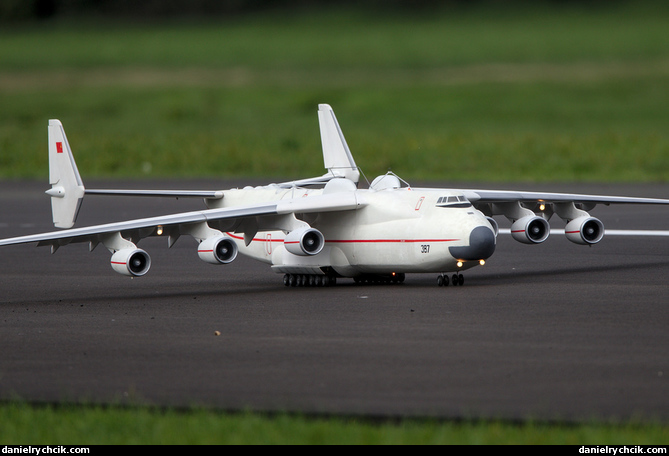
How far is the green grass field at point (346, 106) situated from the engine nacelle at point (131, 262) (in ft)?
32.2

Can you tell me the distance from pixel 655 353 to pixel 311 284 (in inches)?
424

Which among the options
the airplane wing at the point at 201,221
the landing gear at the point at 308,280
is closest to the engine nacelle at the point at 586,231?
the airplane wing at the point at 201,221

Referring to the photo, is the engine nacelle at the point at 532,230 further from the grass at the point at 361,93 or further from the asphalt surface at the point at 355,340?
the grass at the point at 361,93

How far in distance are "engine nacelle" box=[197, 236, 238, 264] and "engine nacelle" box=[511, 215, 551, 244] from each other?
283 inches

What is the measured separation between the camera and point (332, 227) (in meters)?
25.8

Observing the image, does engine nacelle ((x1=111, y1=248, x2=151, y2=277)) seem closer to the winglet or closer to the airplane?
the airplane

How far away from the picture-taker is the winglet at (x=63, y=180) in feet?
89.0

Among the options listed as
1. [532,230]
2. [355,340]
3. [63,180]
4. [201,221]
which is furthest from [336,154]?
[355,340]

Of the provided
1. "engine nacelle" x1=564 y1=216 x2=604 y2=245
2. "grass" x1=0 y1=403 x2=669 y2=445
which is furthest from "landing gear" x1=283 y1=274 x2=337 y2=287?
"grass" x1=0 y1=403 x2=669 y2=445

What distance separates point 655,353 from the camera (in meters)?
16.6

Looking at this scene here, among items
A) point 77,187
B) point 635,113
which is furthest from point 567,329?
point 635,113

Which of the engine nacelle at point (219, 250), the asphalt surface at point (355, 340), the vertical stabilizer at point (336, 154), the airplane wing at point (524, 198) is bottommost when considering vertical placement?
the asphalt surface at point (355, 340)

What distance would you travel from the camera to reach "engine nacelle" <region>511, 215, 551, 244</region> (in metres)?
27.3
